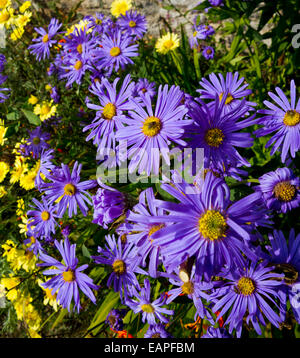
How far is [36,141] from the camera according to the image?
225cm

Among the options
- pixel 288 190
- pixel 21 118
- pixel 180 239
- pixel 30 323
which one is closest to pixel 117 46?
pixel 21 118

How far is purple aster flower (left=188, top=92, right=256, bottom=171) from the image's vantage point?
3.45 feet

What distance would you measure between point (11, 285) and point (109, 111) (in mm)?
1536

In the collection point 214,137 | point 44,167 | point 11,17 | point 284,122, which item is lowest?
point 214,137

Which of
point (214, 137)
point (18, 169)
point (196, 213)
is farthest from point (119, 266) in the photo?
point (18, 169)

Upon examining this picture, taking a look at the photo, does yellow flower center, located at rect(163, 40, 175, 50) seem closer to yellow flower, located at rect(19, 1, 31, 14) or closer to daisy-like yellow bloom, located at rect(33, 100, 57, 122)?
daisy-like yellow bloom, located at rect(33, 100, 57, 122)

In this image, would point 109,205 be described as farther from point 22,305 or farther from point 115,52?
point 22,305

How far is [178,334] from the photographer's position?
1.78m

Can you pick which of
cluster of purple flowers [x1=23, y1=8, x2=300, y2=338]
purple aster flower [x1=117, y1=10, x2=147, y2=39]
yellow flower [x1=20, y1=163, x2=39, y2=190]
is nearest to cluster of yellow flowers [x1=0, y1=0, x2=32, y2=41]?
purple aster flower [x1=117, y1=10, x2=147, y2=39]

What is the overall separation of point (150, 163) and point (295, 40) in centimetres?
176

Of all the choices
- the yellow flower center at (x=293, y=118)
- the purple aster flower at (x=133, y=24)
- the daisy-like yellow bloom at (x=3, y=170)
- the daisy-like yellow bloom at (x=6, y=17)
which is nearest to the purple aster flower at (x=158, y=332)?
the yellow flower center at (x=293, y=118)

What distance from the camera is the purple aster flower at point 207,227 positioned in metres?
0.89

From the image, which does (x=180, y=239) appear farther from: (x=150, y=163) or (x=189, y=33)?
(x=189, y=33)
